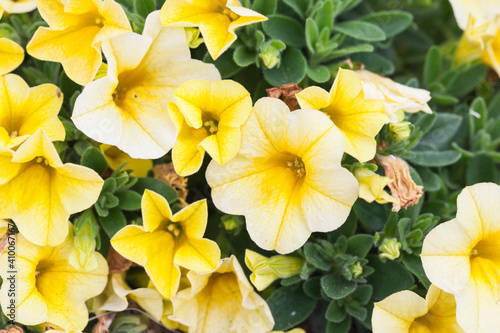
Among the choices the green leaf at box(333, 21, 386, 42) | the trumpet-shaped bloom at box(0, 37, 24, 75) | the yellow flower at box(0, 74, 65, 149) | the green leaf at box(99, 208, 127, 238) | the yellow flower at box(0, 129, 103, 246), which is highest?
the trumpet-shaped bloom at box(0, 37, 24, 75)

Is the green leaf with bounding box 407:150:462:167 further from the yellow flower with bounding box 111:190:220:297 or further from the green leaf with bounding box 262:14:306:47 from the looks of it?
the yellow flower with bounding box 111:190:220:297

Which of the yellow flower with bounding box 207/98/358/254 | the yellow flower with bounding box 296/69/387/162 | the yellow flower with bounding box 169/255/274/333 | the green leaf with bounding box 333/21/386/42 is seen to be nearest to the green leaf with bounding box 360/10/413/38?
the green leaf with bounding box 333/21/386/42

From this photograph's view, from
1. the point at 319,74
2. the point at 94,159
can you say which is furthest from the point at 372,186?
the point at 94,159

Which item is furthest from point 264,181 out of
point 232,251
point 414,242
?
point 414,242

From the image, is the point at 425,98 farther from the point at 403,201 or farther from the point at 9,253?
the point at 9,253

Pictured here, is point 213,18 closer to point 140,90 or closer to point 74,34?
point 140,90
